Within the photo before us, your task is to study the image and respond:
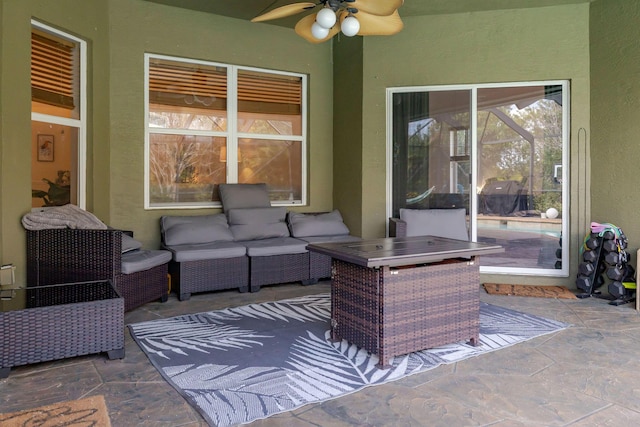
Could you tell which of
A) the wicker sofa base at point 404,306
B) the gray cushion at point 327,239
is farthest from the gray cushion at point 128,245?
the wicker sofa base at point 404,306

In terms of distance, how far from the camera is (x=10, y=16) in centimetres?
374

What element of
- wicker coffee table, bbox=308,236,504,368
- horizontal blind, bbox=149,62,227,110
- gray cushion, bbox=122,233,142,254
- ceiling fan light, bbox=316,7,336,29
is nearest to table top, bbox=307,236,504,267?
wicker coffee table, bbox=308,236,504,368

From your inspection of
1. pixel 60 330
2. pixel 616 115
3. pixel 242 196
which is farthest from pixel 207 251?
pixel 616 115

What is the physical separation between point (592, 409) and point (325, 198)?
14.9 ft

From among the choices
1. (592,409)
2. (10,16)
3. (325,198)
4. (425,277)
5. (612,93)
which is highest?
(10,16)

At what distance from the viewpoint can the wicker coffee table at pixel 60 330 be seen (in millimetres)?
2654

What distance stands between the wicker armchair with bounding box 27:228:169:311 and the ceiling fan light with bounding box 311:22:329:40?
226 centimetres

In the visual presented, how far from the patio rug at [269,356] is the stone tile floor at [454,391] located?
93 millimetres

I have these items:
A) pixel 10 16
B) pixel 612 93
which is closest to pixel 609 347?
pixel 612 93

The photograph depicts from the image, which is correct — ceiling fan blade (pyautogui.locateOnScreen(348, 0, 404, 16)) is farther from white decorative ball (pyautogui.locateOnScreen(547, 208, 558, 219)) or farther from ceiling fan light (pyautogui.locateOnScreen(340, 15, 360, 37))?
white decorative ball (pyautogui.locateOnScreen(547, 208, 558, 219))

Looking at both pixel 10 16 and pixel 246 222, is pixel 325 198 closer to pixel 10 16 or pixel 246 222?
pixel 246 222

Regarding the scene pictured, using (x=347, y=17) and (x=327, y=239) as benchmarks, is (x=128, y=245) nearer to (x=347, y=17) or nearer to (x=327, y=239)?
(x=327, y=239)

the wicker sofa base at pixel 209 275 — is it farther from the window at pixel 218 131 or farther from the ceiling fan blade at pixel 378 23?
the ceiling fan blade at pixel 378 23

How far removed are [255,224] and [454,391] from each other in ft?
11.1
